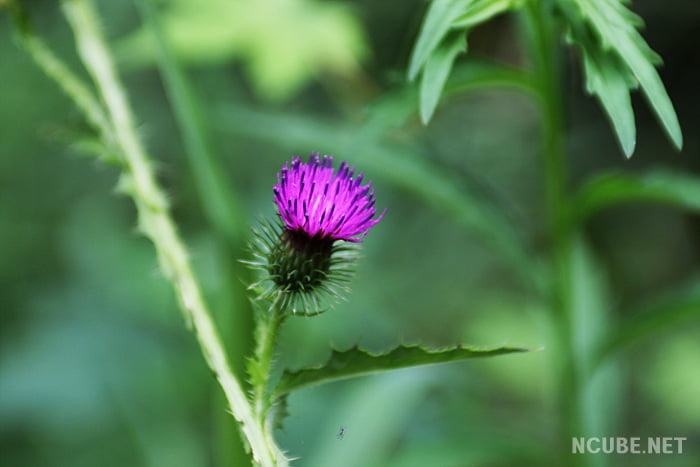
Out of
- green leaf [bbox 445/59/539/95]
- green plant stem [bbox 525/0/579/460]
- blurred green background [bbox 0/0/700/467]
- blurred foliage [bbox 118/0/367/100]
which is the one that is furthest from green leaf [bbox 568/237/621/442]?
blurred foliage [bbox 118/0/367/100]

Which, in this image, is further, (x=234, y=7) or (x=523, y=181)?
(x=523, y=181)

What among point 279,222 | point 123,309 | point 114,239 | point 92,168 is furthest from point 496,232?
point 92,168

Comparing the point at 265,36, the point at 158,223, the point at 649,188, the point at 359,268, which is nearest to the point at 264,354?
the point at 158,223

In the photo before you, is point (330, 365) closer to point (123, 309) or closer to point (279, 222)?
point (279, 222)

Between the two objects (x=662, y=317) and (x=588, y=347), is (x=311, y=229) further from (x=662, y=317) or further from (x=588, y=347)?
(x=588, y=347)

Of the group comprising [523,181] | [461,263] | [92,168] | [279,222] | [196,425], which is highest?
[92,168]

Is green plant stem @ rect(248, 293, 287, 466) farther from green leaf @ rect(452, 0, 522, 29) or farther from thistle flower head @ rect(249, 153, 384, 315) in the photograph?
green leaf @ rect(452, 0, 522, 29)
